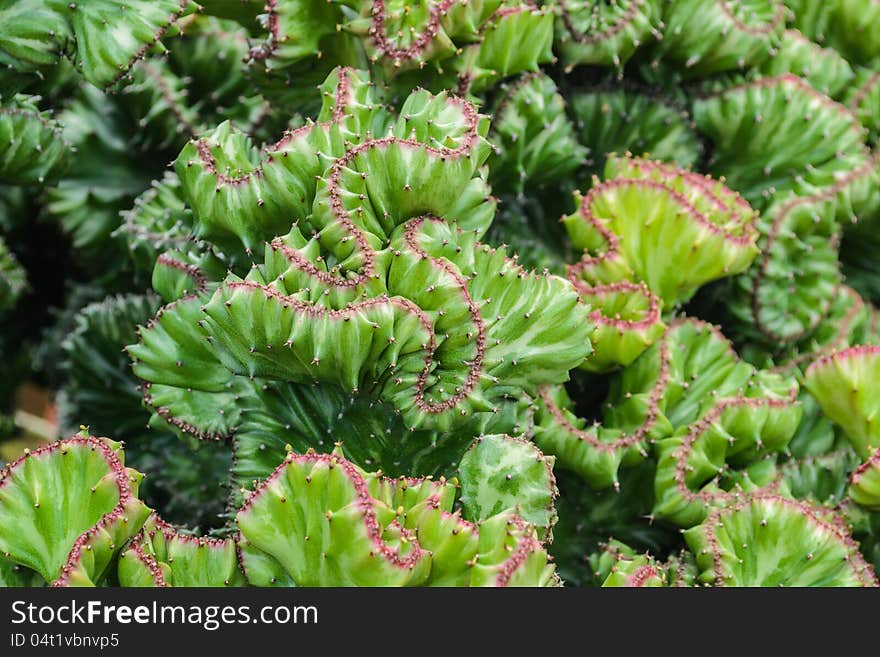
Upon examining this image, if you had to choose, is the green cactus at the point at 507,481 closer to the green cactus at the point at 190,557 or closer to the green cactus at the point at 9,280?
the green cactus at the point at 190,557

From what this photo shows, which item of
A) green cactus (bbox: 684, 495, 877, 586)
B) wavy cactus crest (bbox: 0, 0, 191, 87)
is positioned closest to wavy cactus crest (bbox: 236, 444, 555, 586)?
green cactus (bbox: 684, 495, 877, 586)

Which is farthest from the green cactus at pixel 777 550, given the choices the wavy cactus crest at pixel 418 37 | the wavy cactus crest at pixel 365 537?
the wavy cactus crest at pixel 418 37

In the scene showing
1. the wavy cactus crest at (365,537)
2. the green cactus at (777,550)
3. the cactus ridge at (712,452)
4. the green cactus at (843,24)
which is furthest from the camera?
the green cactus at (843,24)

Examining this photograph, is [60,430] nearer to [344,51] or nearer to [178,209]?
[178,209]

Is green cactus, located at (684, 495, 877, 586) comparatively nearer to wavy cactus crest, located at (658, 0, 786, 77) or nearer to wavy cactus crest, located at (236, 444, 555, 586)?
wavy cactus crest, located at (236, 444, 555, 586)

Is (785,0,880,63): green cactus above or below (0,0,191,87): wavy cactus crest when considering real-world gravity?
above

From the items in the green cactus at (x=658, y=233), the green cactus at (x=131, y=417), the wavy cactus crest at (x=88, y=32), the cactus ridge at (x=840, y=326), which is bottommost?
the green cactus at (x=131, y=417)

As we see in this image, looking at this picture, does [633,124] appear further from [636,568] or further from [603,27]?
[636,568]

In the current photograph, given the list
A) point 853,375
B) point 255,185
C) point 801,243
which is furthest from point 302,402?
point 801,243
